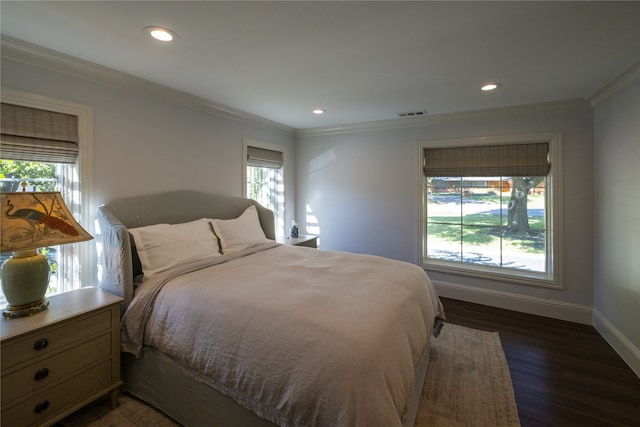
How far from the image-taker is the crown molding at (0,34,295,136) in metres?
1.95

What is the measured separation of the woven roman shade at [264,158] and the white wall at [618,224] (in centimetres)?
373

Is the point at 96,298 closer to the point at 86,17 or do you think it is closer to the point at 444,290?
the point at 86,17

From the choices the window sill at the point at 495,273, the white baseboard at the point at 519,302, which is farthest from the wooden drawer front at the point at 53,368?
the white baseboard at the point at 519,302

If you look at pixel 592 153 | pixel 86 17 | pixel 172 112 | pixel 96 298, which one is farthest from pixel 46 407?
pixel 592 153

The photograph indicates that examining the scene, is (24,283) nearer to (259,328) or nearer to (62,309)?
(62,309)

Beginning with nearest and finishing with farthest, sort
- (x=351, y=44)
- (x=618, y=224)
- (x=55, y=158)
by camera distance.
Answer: (x=351, y=44) < (x=55, y=158) < (x=618, y=224)

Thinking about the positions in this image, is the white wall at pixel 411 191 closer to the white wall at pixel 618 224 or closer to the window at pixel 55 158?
the white wall at pixel 618 224

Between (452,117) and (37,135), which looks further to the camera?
(452,117)

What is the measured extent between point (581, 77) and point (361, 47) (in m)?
2.03

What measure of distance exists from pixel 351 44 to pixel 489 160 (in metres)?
2.53

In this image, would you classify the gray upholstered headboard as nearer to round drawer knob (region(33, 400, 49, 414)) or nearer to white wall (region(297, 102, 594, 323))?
Result: round drawer knob (region(33, 400, 49, 414))

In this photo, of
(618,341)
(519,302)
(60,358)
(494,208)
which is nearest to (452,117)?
(494,208)

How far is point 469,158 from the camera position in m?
3.72

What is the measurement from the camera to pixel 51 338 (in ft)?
5.29
